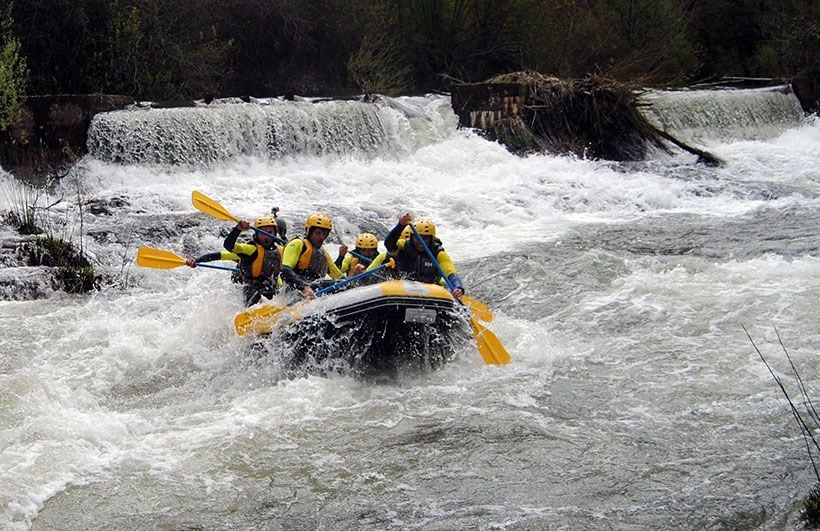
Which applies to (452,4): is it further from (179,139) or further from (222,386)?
(222,386)

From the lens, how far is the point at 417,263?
721cm

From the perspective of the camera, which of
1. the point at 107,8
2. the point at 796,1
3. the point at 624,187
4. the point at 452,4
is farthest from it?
the point at 796,1

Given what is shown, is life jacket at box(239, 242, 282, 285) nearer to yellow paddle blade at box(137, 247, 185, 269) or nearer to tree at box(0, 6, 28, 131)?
yellow paddle blade at box(137, 247, 185, 269)

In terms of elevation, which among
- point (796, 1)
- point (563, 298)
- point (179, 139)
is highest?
point (796, 1)

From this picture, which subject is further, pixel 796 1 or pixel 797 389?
pixel 796 1

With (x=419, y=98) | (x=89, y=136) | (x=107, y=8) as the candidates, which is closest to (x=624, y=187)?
(x=419, y=98)

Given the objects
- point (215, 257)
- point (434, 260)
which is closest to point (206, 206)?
point (215, 257)

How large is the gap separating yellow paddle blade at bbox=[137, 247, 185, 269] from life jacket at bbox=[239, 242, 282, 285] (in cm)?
58

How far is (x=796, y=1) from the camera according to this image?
23.8 metres

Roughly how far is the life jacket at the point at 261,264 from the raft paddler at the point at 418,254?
89 centimetres

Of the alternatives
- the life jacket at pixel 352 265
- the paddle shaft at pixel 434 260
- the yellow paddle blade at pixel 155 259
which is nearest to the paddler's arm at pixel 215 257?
the yellow paddle blade at pixel 155 259

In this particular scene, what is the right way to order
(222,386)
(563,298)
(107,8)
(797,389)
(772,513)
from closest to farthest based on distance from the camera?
(772,513) < (797,389) < (222,386) < (563,298) < (107,8)

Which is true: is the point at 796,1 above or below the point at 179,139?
above

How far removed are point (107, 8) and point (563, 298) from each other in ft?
33.3
